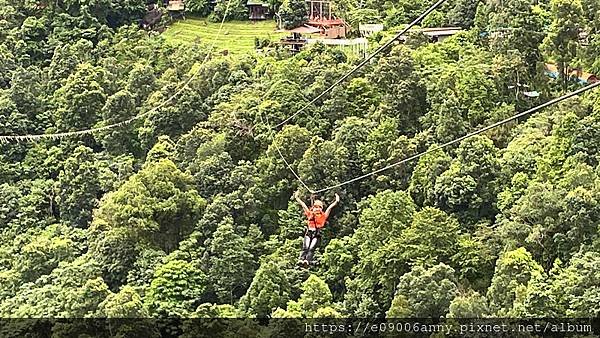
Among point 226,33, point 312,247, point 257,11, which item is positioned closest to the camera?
point 312,247

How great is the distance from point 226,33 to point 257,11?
1.04m

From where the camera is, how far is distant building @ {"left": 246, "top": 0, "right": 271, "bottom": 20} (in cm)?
2131

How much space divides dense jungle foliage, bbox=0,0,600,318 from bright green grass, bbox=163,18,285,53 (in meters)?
2.66

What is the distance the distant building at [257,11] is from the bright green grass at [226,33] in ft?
0.54

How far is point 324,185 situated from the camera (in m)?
11.6

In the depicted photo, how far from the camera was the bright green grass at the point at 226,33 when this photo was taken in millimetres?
19719

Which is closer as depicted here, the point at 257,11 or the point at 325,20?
the point at 325,20

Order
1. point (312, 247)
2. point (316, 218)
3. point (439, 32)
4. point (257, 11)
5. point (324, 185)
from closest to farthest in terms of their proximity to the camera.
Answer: point (316, 218)
point (312, 247)
point (324, 185)
point (439, 32)
point (257, 11)

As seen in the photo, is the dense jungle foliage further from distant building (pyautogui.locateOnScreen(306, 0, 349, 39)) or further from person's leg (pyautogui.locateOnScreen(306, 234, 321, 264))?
distant building (pyautogui.locateOnScreen(306, 0, 349, 39))

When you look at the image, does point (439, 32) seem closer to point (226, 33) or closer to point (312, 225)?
point (226, 33)

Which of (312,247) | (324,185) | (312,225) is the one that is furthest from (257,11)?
(312,225)

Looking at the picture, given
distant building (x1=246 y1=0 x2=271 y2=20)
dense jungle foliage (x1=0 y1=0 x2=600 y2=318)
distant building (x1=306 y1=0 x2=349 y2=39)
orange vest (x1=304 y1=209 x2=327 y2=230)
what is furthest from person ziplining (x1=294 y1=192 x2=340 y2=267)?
distant building (x1=246 y1=0 x2=271 y2=20)

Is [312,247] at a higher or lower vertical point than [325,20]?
lower

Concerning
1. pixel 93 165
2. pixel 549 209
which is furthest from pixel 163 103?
pixel 549 209
